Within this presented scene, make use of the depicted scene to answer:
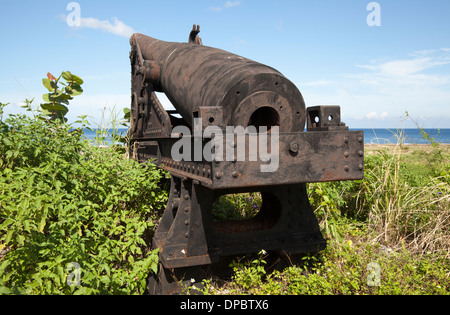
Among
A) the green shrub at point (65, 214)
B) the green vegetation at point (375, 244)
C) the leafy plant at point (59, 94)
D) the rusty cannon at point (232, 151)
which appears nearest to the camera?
the rusty cannon at point (232, 151)

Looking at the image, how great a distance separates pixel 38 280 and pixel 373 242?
12.7ft

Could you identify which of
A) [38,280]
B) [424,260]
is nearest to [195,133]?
[38,280]

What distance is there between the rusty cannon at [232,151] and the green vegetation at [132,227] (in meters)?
0.27

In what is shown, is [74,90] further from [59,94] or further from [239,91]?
[239,91]

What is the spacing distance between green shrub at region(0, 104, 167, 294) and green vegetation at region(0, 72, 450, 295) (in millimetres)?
12

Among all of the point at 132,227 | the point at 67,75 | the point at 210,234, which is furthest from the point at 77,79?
the point at 210,234

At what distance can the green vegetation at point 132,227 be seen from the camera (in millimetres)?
3135

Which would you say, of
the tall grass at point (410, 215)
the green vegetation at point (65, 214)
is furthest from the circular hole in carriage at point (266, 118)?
the tall grass at point (410, 215)

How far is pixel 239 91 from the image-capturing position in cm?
304

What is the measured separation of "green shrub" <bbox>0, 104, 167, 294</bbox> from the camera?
3021 mm

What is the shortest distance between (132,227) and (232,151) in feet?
7.64

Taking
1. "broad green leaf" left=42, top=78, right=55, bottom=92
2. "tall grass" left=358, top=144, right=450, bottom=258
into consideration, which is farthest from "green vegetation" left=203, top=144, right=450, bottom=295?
"broad green leaf" left=42, top=78, right=55, bottom=92

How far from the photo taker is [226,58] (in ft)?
12.2

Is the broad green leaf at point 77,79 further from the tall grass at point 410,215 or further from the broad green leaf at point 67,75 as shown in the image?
the tall grass at point 410,215
